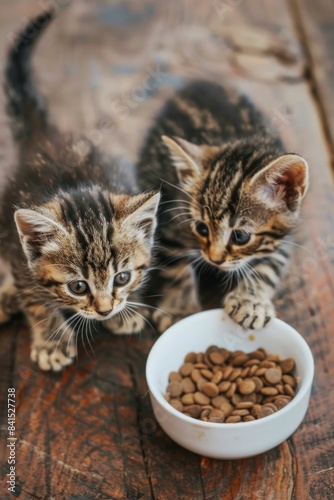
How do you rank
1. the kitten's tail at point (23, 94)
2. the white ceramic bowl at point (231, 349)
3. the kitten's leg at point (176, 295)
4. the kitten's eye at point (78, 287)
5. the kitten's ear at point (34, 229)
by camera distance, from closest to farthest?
1. the white ceramic bowl at point (231, 349)
2. the kitten's ear at point (34, 229)
3. the kitten's eye at point (78, 287)
4. the kitten's leg at point (176, 295)
5. the kitten's tail at point (23, 94)

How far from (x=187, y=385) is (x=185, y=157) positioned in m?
0.57

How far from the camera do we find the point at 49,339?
1790 millimetres

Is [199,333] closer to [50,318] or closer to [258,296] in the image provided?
[258,296]

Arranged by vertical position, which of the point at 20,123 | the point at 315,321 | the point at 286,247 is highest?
the point at 20,123

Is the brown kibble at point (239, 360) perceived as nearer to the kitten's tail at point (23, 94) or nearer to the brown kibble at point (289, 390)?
the brown kibble at point (289, 390)

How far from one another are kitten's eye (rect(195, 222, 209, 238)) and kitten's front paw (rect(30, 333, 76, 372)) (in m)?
0.45

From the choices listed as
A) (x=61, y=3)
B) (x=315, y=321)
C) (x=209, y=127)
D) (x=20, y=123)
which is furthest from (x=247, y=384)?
(x=61, y=3)

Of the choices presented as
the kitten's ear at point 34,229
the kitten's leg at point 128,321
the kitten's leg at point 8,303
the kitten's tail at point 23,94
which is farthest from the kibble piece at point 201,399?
the kitten's tail at point 23,94

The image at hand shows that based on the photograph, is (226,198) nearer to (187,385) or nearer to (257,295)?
(257,295)

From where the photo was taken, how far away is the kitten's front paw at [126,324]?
1828mm

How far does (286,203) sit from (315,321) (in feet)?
1.14

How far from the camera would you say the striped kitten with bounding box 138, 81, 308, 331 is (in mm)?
1662

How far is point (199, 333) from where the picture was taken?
1.71 metres

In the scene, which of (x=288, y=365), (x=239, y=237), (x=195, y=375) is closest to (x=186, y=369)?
(x=195, y=375)
